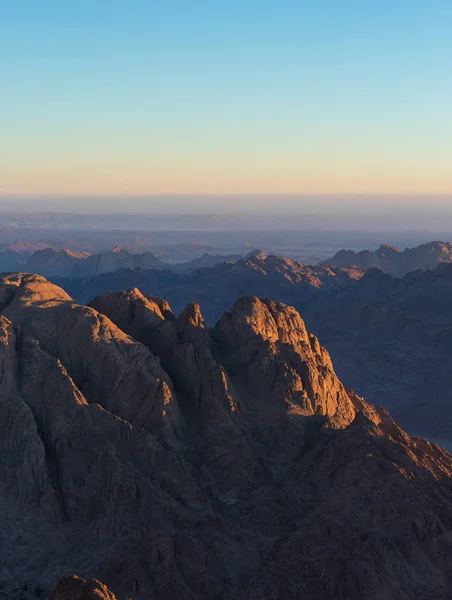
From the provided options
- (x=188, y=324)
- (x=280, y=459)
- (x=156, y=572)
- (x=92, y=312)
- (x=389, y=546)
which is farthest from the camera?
(x=188, y=324)

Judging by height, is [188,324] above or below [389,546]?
above

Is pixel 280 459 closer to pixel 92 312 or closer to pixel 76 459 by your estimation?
pixel 76 459

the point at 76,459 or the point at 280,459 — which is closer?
the point at 76,459

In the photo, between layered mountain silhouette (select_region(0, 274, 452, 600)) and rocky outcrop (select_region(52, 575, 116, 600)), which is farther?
layered mountain silhouette (select_region(0, 274, 452, 600))

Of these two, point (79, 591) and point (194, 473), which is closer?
point (79, 591)

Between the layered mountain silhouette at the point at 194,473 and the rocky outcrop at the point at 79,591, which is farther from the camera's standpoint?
the layered mountain silhouette at the point at 194,473

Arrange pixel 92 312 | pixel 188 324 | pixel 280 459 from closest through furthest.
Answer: pixel 280 459 < pixel 92 312 < pixel 188 324

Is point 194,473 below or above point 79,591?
below

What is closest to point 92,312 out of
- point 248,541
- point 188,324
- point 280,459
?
point 188,324
